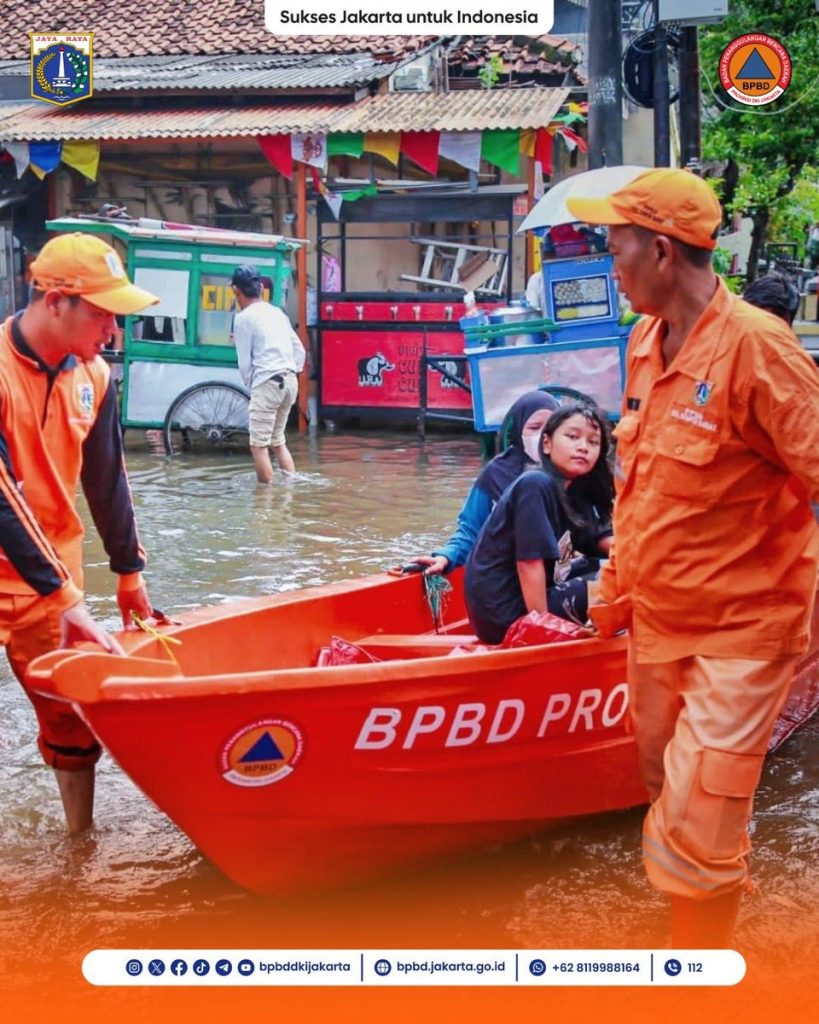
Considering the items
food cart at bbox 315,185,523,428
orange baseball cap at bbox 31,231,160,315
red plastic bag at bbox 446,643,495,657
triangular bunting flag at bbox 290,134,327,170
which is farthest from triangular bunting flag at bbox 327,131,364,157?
orange baseball cap at bbox 31,231,160,315

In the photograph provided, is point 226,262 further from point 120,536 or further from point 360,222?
point 120,536

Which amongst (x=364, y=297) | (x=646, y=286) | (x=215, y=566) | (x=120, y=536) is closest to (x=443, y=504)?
(x=215, y=566)

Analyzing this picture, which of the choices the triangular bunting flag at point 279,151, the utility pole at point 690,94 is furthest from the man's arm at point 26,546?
the triangular bunting flag at point 279,151

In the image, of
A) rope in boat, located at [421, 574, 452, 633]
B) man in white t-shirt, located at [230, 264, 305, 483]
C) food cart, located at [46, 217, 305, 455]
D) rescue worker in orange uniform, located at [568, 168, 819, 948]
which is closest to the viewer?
rescue worker in orange uniform, located at [568, 168, 819, 948]

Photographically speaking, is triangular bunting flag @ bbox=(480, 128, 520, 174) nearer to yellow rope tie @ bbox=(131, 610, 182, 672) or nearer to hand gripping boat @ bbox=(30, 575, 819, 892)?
hand gripping boat @ bbox=(30, 575, 819, 892)

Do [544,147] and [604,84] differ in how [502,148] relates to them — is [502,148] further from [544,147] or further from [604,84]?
[604,84]

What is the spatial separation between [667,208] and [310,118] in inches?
436

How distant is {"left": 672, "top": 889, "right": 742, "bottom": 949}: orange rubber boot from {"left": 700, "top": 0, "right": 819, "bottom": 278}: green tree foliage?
11.5 meters

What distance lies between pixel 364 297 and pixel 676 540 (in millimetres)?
10941

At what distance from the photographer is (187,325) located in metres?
12.0

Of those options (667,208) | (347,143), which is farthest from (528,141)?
(667,208)

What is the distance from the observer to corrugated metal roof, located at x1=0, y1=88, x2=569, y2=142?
12969 mm

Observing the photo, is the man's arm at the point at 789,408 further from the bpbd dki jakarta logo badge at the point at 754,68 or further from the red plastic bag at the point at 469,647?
the bpbd dki jakarta logo badge at the point at 754,68

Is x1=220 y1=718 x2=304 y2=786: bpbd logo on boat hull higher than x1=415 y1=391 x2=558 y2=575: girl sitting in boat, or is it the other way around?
x1=415 y1=391 x2=558 y2=575: girl sitting in boat
